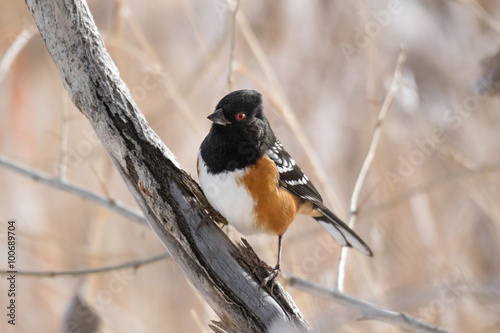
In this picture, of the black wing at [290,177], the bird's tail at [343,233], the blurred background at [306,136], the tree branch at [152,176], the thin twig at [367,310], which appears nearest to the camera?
the tree branch at [152,176]

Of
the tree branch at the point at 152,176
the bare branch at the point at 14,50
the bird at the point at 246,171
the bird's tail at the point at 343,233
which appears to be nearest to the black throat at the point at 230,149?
the bird at the point at 246,171

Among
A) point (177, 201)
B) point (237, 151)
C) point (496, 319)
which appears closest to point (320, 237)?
point (496, 319)

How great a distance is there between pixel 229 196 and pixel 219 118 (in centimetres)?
28

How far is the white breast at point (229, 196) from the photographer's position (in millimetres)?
1797

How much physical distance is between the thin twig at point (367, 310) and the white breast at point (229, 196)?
0.32 metres

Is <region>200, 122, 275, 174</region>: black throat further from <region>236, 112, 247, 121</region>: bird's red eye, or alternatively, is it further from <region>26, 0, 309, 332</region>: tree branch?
<region>26, 0, 309, 332</region>: tree branch

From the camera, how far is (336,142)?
137 inches

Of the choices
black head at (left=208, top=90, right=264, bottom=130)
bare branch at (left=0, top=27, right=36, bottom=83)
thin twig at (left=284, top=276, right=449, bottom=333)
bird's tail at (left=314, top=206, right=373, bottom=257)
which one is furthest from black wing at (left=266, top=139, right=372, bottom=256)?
bare branch at (left=0, top=27, right=36, bottom=83)

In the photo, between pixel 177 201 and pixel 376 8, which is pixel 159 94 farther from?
pixel 177 201

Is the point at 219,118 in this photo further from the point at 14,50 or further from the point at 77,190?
the point at 14,50

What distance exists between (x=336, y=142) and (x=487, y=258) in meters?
1.37

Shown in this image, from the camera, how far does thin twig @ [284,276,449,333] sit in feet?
5.49

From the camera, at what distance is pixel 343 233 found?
218 cm

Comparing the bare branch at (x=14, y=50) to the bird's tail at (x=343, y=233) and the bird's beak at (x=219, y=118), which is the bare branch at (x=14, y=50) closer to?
the bird's beak at (x=219, y=118)
